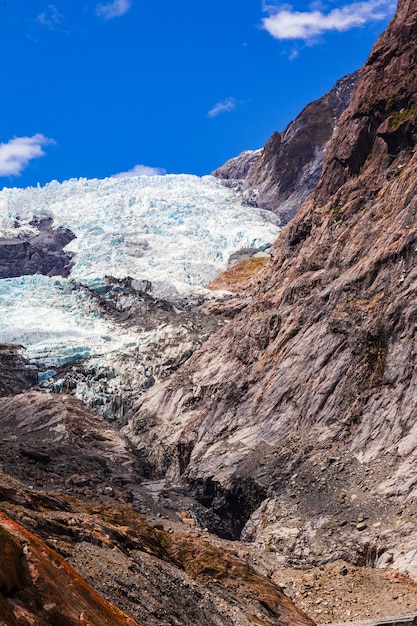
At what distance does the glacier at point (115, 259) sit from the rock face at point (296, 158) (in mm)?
9956

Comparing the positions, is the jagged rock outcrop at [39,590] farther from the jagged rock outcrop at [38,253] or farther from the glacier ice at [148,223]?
the jagged rock outcrop at [38,253]

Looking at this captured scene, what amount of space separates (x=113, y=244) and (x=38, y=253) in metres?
20.9

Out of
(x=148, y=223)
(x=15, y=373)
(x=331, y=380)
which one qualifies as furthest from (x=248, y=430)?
(x=148, y=223)

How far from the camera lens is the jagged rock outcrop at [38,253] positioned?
12825 centimetres

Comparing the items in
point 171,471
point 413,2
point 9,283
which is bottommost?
point 171,471

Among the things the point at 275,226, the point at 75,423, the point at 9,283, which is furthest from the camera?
the point at 275,226

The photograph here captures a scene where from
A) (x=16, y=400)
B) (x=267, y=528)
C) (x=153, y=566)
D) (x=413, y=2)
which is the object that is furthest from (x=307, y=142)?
(x=153, y=566)

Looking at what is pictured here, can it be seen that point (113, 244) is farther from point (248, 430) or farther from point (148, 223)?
point (248, 430)

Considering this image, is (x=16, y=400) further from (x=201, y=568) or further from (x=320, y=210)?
(x=201, y=568)

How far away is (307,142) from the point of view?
166375 mm

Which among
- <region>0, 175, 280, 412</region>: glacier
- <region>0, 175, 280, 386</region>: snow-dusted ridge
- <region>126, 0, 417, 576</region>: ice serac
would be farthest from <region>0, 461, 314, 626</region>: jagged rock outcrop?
<region>0, 175, 280, 386</region>: snow-dusted ridge

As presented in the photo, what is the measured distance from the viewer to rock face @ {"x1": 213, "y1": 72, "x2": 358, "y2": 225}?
157625 mm

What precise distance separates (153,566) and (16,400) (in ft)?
142

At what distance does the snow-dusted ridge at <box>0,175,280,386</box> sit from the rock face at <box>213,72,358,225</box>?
1047 cm
